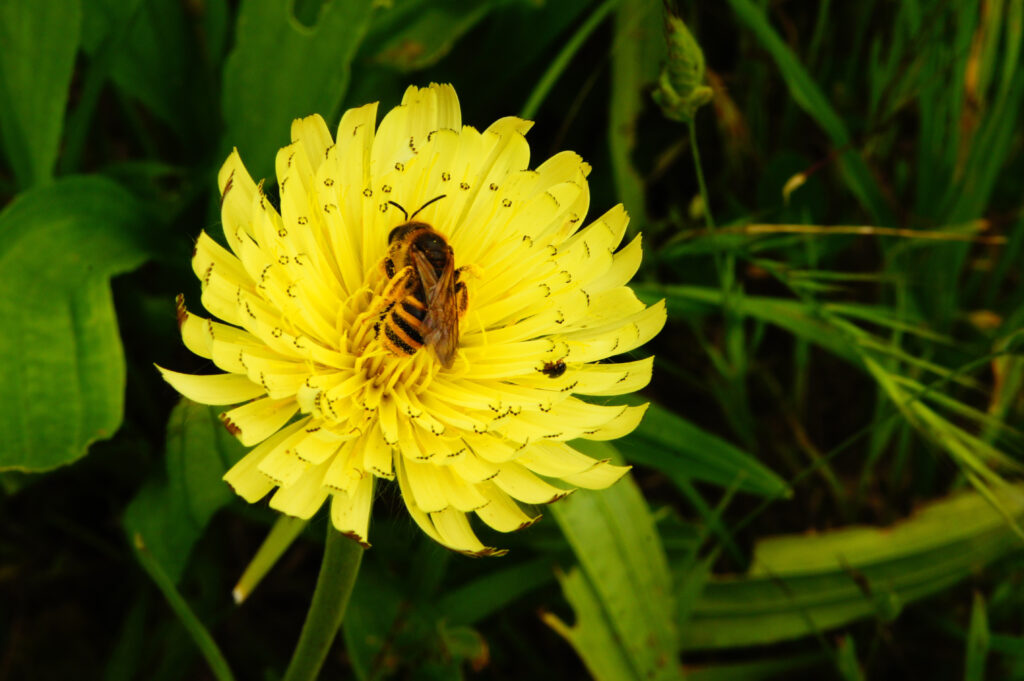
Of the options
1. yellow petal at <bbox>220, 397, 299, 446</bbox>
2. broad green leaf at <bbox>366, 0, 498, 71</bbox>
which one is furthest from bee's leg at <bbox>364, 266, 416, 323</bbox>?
broad green leaf at <bbox>366, 0, 498, 71</bbox>

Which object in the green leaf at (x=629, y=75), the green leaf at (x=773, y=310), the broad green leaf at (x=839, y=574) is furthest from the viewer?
the green leaf at (x=629, y=75)

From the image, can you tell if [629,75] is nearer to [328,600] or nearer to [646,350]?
[646,350]

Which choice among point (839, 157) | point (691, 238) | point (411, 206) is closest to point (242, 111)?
point (411, 206)

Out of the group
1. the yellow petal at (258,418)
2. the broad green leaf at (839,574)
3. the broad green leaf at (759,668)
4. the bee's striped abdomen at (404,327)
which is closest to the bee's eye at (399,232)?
the bee's striped abdomen at (404,327)

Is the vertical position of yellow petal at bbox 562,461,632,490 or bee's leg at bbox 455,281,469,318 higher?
bee's leg at bbox 455,281,469,318

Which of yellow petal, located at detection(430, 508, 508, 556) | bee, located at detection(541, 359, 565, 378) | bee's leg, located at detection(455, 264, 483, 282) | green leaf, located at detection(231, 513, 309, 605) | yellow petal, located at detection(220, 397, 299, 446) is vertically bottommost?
green leaf, located at detection(231, 513, 309, 605)

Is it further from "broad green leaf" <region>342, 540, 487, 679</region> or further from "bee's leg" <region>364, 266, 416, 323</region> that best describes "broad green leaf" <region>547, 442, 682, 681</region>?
"bee's leg" <region>364, 266, 416, 323</region>

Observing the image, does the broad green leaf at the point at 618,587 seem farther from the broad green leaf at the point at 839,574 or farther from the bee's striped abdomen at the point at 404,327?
the bee's striped abdomen at the point at 404,327

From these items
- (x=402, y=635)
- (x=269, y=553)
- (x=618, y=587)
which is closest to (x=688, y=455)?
(x=618, y=587)
